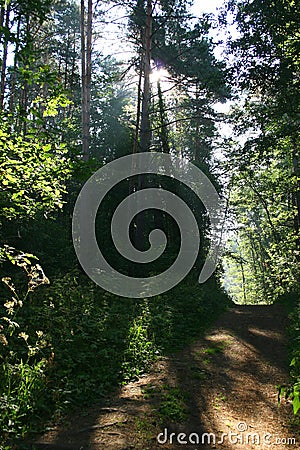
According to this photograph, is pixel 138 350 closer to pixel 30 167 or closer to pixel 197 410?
pixel 197 410

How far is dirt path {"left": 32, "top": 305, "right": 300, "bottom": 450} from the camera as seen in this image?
13.4 ft

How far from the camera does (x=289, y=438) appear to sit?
444 cm

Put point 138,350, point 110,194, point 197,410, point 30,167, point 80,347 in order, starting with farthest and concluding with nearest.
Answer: point 110,194, point 138,350, point 80,347, point 197,410, point 30,167

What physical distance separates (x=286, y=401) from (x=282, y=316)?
667 cm

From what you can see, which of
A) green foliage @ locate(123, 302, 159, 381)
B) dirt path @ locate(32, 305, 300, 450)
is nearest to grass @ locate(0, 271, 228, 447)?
green foliage @ locate(123, 302, 159, 381)

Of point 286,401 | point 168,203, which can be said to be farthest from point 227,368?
point 168,203

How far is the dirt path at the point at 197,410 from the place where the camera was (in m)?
4.09

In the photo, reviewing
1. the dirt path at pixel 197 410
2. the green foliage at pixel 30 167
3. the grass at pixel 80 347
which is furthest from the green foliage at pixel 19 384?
the green foliage at pixel 30 167

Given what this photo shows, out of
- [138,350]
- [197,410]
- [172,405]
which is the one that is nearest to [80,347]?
[138,350]

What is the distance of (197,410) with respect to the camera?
498cm

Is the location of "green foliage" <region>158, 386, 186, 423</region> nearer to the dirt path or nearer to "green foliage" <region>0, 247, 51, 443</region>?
the dirt path

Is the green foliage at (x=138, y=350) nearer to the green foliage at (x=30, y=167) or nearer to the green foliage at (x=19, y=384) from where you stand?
the green foliage at (x=19, y=384)

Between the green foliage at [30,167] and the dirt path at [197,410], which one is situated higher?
the green foliage at [30,167]

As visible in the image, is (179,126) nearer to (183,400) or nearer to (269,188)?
(269,188)
